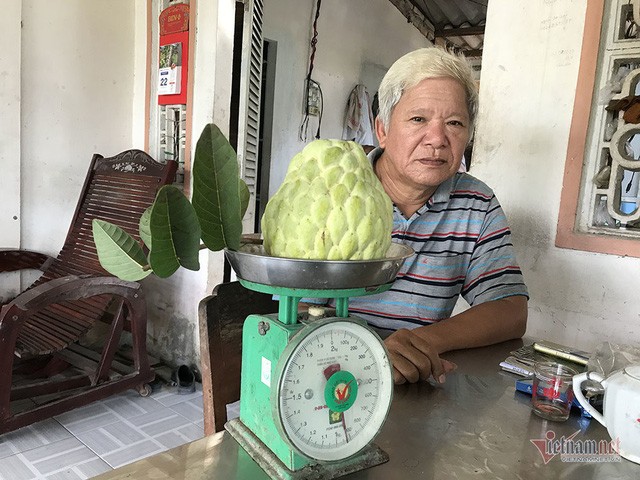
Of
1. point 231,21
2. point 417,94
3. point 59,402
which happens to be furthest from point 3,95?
point 417,94

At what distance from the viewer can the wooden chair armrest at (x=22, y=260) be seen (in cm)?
280

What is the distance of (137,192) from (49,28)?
41.6 inches

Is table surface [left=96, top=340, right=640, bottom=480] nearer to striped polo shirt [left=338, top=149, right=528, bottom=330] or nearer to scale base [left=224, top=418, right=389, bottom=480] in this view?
scale base [left=224, top=418, right=389, bottom=480]

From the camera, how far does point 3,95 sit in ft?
8.84

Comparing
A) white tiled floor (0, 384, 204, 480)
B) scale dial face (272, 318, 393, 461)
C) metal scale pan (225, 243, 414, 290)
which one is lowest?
white tiled floor (0, 384, 204, 480)

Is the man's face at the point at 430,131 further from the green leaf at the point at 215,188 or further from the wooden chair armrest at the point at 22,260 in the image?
the wooden chair armrest at the point at 22,260

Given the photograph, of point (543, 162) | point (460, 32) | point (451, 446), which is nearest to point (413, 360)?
point (451, 446)

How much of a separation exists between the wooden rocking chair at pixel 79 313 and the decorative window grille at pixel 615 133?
80.1 inches

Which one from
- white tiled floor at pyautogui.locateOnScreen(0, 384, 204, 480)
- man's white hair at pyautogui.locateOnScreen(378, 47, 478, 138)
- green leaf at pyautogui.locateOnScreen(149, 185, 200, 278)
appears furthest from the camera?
white tiled floor at pyautogui.locateOnScreen(0, 384, 204, 480)

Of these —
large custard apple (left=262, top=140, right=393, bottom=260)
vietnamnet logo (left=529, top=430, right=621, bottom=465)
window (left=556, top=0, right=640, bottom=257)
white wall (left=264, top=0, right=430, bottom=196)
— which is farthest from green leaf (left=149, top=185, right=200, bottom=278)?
white wall (left=264, top=0, right=430, bottom=196)

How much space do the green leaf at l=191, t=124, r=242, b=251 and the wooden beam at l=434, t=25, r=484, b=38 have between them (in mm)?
5420

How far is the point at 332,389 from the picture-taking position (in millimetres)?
647

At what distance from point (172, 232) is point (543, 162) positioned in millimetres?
1748

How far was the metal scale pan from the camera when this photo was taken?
1.95 ft
